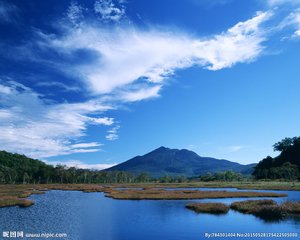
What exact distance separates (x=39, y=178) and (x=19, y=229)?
158 m

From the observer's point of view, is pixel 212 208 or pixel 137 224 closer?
pixel 137 224

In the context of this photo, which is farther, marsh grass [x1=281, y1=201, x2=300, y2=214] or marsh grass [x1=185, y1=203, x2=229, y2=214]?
marsh grass [x1=185, y1=203, x2=229, y2=214]

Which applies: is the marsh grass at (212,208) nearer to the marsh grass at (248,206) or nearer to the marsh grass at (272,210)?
the marsh grass at (248,206)

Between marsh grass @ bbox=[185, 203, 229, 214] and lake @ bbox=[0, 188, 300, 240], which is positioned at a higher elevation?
marsh grass @ bbox=[185, 203, 229, 214]

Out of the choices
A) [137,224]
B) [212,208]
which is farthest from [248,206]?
[137,224]

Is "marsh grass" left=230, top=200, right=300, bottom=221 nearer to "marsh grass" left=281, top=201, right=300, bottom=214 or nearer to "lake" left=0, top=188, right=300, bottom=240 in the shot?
"marsh grass" left=281, top=201, right=300, bottom=214

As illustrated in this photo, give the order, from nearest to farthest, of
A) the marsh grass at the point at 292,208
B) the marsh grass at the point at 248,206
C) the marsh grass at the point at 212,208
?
the marsh grass at the point at 292,208
the marsh grass at the point at 248,206
the marsh grass at the point at 212,208

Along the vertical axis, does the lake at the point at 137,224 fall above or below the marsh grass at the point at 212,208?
below

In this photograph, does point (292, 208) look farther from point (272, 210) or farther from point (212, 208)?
point (212, 208)

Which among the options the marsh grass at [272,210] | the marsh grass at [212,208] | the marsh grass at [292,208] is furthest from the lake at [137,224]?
the marsh grass at [292,208]

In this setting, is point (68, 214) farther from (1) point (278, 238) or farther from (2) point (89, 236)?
(1) point (278, 238)

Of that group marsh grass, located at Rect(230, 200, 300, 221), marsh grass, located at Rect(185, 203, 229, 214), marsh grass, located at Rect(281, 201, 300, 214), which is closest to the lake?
marsh grass, located at Rect(185, 203, 229, 214)

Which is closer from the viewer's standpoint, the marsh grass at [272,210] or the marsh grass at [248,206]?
the marsh grass at [272,210]

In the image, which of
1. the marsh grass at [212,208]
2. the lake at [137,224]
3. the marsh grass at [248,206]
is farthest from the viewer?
the marsh grass at [212,208]
